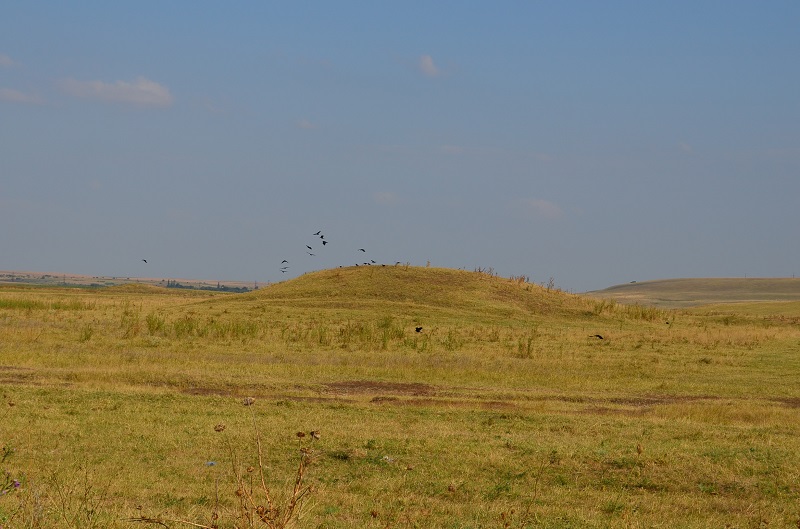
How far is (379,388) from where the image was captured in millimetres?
22375

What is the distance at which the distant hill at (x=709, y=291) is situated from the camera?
146637mm

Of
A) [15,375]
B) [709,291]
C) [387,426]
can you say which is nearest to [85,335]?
[15,375]

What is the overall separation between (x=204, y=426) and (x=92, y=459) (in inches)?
115

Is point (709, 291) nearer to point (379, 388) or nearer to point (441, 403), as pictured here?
point (379, 388)

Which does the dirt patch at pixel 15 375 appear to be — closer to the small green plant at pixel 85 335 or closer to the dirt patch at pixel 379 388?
the dirt patch at pixel 379 388

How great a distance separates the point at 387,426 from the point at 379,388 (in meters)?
7.14

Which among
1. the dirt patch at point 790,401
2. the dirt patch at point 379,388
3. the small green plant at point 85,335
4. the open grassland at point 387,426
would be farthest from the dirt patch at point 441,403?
the small green plant at point 85,335

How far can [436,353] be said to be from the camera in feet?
102

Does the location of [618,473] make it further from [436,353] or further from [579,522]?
[436,353]

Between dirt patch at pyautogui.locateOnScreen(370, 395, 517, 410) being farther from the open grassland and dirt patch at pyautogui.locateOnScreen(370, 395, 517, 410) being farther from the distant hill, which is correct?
the distant hill

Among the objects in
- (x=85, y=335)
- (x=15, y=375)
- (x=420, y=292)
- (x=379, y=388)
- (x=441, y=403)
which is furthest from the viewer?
(x=420, y=292)

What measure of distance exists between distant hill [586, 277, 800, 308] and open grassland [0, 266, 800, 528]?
113 meters

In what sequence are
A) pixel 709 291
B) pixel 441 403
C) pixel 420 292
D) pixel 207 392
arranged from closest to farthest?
pixel 441 403 < pixel 207 392 < pixel 420 292 < pixel 709 291

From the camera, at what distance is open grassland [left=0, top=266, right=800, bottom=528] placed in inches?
375
